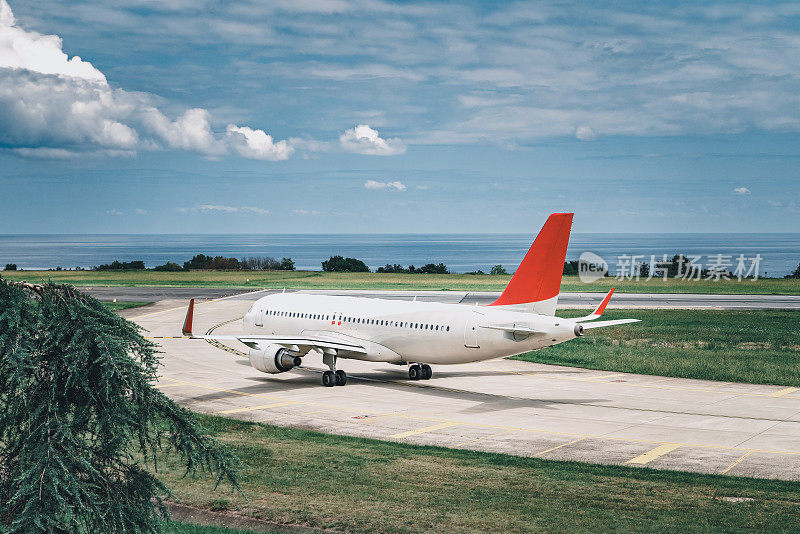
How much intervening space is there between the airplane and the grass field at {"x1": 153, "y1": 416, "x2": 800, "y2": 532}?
32.9ft

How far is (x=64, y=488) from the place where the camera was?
8.77m

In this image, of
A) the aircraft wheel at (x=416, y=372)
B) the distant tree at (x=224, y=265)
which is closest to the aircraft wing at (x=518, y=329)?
the aircraft wheel at (x=416, y=372)

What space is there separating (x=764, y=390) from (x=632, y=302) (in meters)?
50.5

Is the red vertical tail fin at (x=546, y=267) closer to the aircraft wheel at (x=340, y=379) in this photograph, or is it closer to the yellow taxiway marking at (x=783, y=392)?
the aircraft wheel at (x=340, y=379)

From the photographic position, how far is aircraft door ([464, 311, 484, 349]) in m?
34.6

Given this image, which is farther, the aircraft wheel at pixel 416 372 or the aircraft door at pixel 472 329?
the aircraft wheel at pixel 416 372

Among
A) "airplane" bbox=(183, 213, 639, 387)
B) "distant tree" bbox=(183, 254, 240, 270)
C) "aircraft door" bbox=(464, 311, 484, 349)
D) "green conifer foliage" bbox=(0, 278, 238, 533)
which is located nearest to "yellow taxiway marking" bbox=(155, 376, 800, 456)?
"airplane" bbox=(183, 213, 639, 387)

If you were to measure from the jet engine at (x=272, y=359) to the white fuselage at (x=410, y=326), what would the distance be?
2.87 m

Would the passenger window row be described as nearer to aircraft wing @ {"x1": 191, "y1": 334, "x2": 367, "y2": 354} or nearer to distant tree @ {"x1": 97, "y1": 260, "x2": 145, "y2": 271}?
aircraft wing @ {"x1": 191, "y1": 334, "x2": 367, "y2": 354}

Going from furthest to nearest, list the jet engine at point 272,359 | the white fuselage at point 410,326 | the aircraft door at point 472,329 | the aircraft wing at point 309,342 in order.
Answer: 1. the jet engine at point 272,359
2. the aircraft wing at point 309,342
3. the aircraft door at point 472,329
4. the white fuselage at point 410,326

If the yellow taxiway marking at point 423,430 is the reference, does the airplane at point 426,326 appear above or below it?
above

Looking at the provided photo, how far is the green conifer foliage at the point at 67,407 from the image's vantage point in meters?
8.84

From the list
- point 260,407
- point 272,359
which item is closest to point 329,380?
point 272,359

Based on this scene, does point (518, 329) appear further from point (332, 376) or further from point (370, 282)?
point (370, 282)
